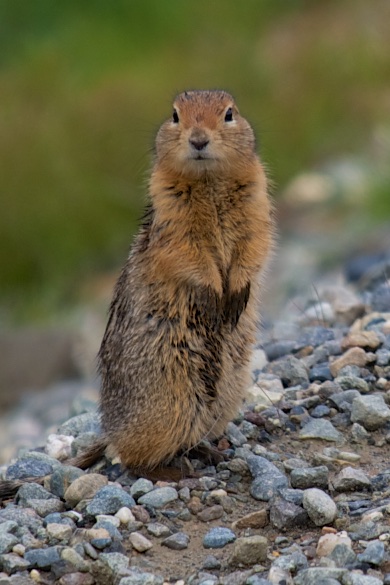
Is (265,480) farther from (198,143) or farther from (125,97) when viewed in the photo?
(125,97)

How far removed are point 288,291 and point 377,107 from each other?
8.20 m

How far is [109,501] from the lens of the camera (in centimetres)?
486

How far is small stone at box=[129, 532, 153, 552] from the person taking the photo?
15.1 feet

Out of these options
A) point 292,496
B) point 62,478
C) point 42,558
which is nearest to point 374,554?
point 292,496

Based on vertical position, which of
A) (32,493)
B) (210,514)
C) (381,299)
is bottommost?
(210,514)

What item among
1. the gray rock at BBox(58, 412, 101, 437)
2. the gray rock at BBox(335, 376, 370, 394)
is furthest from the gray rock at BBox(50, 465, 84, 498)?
the gray rock at BBox(335, 376, 370, 394)

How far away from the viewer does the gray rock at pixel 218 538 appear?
460cm

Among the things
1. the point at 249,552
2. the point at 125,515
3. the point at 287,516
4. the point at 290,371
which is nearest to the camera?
the point at 249,552

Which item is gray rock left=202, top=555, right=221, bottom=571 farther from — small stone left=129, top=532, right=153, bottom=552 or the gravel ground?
small stone left=129, top=532, right=153, bottom=552

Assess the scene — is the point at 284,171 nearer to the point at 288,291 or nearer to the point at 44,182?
the point at 44,182

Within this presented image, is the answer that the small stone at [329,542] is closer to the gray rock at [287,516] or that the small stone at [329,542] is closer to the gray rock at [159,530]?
the gray rock at [287,516]

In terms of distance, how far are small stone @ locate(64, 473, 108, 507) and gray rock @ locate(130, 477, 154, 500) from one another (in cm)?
14

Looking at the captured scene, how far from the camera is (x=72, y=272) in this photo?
15.0 m

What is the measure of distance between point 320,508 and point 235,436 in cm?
94
